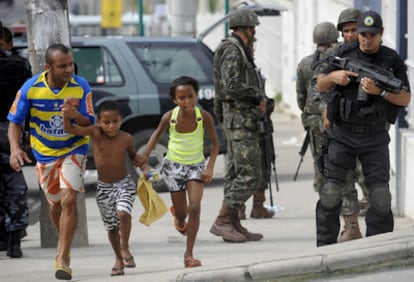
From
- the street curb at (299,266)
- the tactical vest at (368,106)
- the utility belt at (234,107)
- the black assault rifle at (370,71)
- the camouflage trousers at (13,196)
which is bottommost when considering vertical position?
the street curb at (299,266)

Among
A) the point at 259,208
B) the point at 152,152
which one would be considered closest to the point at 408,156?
the point at 259,208

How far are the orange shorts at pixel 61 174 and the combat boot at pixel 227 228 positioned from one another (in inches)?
75.7

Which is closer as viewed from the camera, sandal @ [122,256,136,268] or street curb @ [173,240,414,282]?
street curb @ [173,240,414,282]

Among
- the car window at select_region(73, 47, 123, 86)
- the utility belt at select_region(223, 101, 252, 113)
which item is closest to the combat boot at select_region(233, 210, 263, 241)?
the utility belt at select_region(223, 101, 252, 113)

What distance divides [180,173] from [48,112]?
1139 mm

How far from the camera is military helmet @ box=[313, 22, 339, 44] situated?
35.3ft

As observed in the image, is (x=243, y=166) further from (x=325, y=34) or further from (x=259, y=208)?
(x=259, y=208)

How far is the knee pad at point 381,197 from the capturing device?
8.70 m

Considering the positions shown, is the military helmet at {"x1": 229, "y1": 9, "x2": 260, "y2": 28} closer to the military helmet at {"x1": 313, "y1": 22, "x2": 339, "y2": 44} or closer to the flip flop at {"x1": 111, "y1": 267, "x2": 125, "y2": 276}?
the military helmet at {"x1": 313, "y1": 22, "x2": 339, "y2": 44}

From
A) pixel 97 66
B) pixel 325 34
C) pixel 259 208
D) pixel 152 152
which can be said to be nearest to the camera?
pixel 325 34

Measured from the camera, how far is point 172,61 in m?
14.7

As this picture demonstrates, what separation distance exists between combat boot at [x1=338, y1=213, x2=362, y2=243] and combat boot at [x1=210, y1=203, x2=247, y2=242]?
33.6 inches

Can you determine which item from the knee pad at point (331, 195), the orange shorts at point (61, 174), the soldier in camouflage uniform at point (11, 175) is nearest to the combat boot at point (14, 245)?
the soldier in camouflage uniform at point (11, 175)

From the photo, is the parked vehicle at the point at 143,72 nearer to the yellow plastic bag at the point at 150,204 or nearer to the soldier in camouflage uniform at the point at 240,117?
the soldier in camouflage uniform at the point at 240,117
